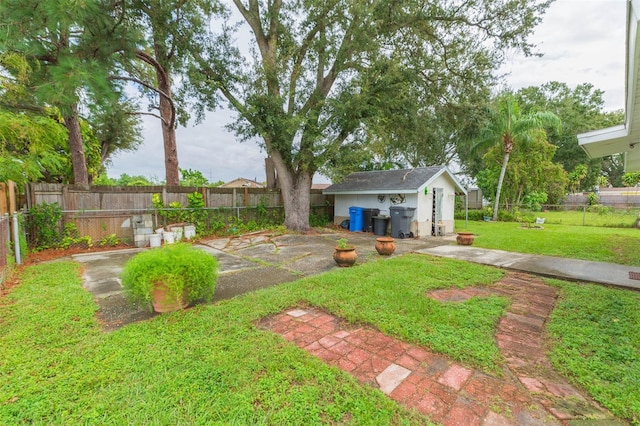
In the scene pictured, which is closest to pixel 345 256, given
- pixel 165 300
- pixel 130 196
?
pixel 165 300

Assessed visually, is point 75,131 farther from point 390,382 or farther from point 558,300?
point 558,300

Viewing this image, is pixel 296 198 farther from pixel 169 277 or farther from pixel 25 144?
pixel 169 277

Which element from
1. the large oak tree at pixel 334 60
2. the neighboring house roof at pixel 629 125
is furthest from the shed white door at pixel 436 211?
the neighboring house roof at pixel 629 125

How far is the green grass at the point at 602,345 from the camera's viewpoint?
206 centimetres

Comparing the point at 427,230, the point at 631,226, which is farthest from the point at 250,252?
the point at 631,226

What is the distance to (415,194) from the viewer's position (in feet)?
33.1

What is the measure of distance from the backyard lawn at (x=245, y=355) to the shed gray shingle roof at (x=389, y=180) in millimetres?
6493

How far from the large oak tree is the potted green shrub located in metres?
6.30

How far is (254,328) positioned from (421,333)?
183 cm

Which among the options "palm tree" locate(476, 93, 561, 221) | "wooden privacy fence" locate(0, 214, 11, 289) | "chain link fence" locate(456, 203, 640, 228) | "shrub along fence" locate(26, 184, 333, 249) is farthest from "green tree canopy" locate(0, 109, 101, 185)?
"chain link fence" locate(456, 203, 640, 228)

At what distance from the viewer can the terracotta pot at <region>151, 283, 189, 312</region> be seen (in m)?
3.31

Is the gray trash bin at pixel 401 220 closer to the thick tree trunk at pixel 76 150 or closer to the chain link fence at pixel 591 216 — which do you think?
the chain link fence at pixel 591 216

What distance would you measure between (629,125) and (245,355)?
6900mm

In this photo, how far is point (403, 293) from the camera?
13.3ft
